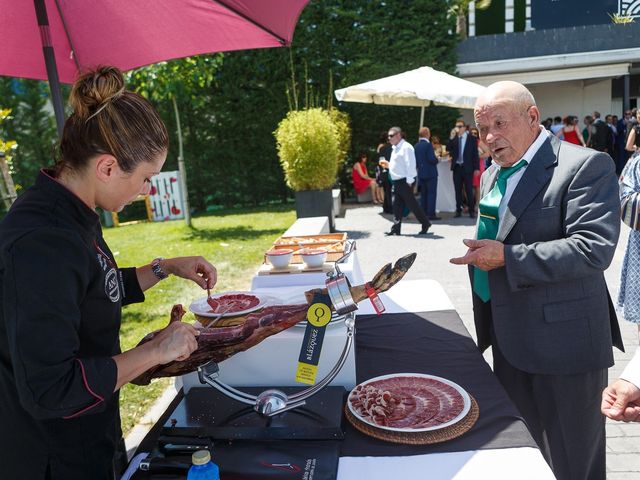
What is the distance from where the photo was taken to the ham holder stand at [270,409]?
144cm

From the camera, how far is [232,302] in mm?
1970

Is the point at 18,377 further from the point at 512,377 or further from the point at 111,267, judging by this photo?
the point at 512,377

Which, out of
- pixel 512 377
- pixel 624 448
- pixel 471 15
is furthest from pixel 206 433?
pixel 471 15

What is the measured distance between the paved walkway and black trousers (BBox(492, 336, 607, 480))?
73 cm

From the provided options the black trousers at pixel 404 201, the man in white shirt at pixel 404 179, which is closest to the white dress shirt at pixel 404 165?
the man in white shirt at pixel 404 179

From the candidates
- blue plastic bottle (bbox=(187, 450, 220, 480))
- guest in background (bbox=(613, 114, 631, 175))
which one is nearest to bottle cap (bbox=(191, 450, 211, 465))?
blue plastic bottle (bbox=(187, 450, 220, 480))

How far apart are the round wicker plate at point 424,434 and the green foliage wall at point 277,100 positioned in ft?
43.7

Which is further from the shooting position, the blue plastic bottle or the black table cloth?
the black table cloth

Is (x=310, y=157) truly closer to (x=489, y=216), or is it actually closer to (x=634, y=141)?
(x=634, y=141)

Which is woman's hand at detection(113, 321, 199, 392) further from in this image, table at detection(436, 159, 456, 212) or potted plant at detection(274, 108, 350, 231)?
table at detection(436, 159, 456, 212)

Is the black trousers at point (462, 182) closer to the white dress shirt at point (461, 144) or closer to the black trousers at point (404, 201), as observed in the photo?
the white dress shirt at point (461, 144)

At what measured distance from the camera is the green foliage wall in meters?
14.6

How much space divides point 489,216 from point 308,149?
6.78 metres

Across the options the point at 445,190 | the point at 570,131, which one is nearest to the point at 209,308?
the point at 445,190
